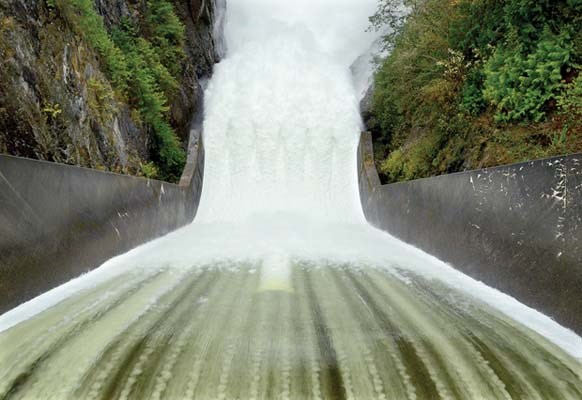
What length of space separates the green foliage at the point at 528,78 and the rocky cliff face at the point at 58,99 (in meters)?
5.30

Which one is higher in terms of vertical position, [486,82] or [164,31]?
[164,31]

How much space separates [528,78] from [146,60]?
851 cm

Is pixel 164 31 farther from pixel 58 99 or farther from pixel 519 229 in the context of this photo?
pixel 519 229

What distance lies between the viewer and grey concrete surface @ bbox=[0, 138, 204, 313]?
8.26 ft

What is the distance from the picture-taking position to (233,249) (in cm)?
514

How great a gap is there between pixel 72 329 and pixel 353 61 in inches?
717

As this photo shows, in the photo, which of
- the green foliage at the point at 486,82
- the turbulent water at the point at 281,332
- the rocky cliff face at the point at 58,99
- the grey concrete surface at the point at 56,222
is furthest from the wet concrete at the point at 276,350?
the green foliage at the point at 486,82

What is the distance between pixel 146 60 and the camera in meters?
9.97

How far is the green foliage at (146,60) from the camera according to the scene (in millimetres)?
6629

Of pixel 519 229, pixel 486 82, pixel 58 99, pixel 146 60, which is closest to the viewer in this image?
pixel 519 229

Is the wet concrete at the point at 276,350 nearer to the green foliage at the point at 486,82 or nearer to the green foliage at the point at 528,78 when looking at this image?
the green foliage at the point at 486,82

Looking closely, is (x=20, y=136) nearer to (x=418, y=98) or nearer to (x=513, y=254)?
(x=513, y=254)

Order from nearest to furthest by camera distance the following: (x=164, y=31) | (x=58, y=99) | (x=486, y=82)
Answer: (x=58, y=99) → (x=486, y=82) → (x=164, y=31)

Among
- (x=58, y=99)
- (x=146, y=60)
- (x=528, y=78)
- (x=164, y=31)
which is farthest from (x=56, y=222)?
(x=164, y=31)
